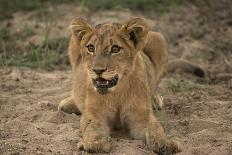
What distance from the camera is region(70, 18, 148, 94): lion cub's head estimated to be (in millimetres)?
5406

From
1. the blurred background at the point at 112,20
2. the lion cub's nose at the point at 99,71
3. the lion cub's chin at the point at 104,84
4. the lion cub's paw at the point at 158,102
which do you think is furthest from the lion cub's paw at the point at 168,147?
the blurred background at the point at 112,20

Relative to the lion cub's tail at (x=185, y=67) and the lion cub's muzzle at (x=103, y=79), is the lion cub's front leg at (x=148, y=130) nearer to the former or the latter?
the lion cub's muzzle at (x=103, y=79)

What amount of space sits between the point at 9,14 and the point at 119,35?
496cm

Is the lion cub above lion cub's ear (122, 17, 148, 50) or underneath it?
underneath

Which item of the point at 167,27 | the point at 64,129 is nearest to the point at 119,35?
the point at 64,129

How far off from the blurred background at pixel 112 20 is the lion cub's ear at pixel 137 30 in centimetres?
279

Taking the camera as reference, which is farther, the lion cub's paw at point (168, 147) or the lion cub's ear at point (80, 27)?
the lion cub's ear at point (80, 27)

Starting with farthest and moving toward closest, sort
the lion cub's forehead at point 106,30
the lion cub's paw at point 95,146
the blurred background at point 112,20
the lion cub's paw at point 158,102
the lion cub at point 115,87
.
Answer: the blurred background at point 112,20
the lion cub's paw at point 158,102
the lion cub's forehead at point 106,30
the lion cub at point 115,87
the lion cub's paw at point 95,146

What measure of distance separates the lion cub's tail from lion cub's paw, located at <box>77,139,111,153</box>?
306 centimetres

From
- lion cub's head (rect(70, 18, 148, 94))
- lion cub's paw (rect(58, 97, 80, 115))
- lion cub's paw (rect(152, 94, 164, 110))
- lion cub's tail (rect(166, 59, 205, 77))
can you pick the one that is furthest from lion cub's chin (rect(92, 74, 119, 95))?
lion cub's tail (rect(166, 59, 205, 77))

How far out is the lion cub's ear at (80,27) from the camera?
5860 mm

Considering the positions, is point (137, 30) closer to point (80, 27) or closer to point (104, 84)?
point (80, 27)

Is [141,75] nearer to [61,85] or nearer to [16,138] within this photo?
[16,138]

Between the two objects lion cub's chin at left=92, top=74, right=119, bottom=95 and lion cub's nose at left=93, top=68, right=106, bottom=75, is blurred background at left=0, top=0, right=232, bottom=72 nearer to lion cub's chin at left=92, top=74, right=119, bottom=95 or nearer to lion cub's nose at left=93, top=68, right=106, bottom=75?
lion cub's chin at left=92, top=74, right=119, bottom=95
